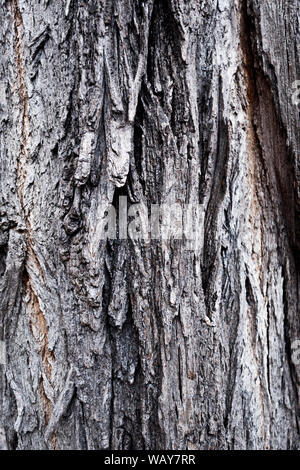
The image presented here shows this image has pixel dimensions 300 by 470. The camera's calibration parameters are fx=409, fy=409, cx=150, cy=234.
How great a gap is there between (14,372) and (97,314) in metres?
0.27

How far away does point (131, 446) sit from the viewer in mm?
969

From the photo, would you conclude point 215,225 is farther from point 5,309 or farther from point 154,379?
point 5,309

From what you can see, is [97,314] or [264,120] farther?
[264,120]

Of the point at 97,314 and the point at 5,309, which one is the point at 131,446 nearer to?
the point at 97,314

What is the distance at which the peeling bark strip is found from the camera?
0.92 metres

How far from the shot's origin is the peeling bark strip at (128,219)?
0.92 meters

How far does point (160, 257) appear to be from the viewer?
3.08 ft

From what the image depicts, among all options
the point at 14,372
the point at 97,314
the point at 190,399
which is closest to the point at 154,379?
the point at 190,399

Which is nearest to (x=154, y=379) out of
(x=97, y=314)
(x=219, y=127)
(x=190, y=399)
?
(x=190, y=399)

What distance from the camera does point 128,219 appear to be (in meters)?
0.95
